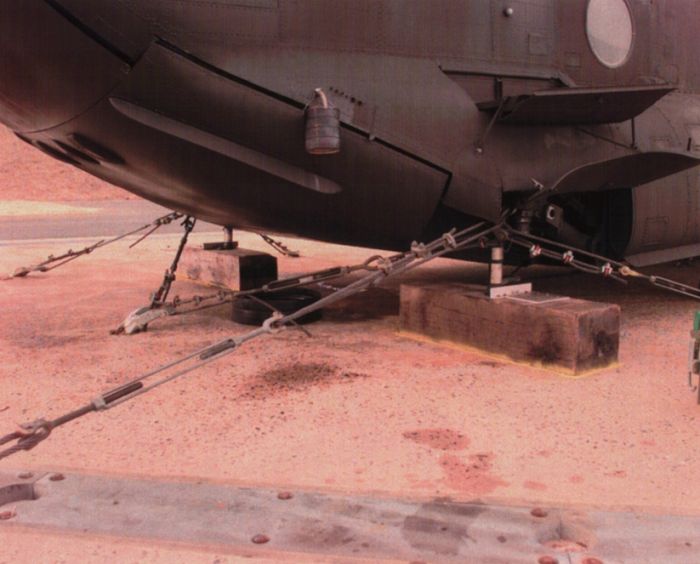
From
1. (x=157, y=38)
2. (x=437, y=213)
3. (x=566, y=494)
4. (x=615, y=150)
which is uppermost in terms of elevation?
(x=157, y=38)

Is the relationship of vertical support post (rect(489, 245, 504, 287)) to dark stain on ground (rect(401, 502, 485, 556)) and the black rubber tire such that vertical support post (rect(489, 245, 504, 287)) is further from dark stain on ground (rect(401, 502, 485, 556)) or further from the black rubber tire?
dark stain on ground (rect(401, 502, 485, 556))

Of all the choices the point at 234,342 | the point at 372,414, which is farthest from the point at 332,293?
the point at 234,342

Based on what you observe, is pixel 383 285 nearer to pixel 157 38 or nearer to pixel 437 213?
pixel 437 213

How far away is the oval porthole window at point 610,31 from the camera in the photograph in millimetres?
5441

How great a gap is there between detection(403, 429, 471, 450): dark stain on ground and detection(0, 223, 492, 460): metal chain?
822 millimetres

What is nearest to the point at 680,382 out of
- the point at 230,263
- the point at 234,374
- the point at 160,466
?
the point at 234,374

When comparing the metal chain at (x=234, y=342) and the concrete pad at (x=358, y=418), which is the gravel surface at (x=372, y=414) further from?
the metal chain at (x=234, y=342)

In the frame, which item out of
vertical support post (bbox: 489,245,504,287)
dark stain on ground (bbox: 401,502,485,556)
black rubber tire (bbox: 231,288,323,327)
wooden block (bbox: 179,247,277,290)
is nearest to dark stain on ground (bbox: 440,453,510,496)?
dark stain on ground (bbox: 401,502,485,556)

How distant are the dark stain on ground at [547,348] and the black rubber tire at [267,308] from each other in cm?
207

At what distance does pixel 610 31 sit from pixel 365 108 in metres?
2.26

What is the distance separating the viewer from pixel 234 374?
15.2 ft

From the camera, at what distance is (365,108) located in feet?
15.0

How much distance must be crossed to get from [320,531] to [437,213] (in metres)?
2.97

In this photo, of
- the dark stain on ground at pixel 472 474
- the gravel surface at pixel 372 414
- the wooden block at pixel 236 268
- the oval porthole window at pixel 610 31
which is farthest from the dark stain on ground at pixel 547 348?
the wooden block at pixel 236 268
